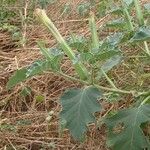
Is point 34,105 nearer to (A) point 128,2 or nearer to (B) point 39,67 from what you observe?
(A) point 128,2

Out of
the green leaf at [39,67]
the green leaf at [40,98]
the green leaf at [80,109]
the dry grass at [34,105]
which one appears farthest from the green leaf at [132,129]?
the green leaf at [40,98]

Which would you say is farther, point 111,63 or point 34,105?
point 34,105

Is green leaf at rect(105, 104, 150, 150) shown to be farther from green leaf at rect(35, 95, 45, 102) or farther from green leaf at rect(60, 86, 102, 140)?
green leaf at rect(35, 95, 45, 102)

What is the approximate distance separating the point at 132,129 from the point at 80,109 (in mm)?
185

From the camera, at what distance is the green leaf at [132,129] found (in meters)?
1.35

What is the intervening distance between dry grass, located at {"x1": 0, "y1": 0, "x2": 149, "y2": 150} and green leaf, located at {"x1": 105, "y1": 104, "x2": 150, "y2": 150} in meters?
0.43

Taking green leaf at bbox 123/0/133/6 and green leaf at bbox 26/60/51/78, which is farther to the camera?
green leaf at bbox 123/0/133/6

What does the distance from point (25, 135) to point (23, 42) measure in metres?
1.05

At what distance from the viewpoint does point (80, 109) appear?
1313 mm

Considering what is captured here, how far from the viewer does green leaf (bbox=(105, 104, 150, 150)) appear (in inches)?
53.2

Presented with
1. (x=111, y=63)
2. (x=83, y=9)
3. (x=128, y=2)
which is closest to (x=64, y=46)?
(x=111, y=63)

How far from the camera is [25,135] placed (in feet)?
6.74

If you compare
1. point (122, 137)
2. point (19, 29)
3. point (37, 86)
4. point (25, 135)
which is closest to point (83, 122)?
point (122, 137)

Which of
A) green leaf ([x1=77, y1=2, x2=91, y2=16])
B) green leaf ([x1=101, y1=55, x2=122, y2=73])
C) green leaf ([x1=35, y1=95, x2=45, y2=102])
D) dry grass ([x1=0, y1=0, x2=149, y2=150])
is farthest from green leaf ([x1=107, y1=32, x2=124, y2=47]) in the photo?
green leaf ([x1=77, y1=2, x2=91, y2=16])
